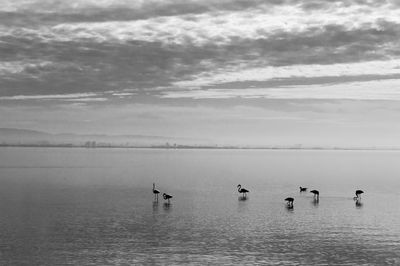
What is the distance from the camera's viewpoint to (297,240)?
139 ft

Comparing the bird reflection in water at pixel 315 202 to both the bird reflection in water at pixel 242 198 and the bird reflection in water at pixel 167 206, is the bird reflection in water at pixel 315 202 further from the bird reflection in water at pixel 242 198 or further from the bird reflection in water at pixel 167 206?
the bird reflection in water at pixel 167 206

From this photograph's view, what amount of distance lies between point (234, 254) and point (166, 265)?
222 inches

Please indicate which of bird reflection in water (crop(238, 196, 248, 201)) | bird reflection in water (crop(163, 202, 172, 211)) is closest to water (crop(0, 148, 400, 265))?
bird reflection in water (crop(163, 202, 172, 211))

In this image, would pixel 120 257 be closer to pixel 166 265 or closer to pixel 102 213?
pixel 166 265

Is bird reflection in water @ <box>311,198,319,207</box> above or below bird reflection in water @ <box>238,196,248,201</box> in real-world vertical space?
below

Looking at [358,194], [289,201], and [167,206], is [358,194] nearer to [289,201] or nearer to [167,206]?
[289,201]

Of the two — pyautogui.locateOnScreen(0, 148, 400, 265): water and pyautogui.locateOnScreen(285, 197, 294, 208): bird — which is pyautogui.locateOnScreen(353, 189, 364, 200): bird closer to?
pyautogui.locateOnScreen(0, 148, 400, 265): water

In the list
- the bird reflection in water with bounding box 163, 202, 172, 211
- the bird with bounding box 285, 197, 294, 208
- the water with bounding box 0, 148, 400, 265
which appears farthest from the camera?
the bird with bounding box 285, 197, 294, 208

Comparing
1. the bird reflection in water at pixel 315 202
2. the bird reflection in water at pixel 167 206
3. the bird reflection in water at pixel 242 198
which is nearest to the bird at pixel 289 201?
the bird reflection in water at pixel 315 202

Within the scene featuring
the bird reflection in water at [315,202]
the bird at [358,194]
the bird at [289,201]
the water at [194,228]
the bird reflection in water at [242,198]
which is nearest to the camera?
the water at [194,228]

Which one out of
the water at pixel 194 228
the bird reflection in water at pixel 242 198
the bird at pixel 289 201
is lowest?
the water at pixel 194 228

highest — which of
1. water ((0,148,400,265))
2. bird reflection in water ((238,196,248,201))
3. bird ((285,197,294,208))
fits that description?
bird ((285,197,294,208))

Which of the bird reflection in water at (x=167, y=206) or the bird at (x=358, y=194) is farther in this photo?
the bird at (x=358, y=194)

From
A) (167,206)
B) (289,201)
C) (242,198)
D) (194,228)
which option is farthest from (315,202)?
(194,228)
